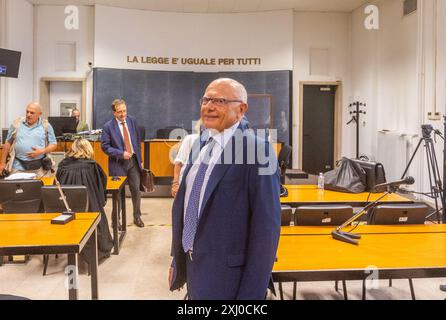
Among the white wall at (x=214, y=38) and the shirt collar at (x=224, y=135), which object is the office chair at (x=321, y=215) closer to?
the shirt collar at (x=224, y=135)

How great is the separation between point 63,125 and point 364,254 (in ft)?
26.4

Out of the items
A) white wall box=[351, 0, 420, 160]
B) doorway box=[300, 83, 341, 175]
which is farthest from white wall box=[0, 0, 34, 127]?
white wall box=[351, 0, 420, 160]

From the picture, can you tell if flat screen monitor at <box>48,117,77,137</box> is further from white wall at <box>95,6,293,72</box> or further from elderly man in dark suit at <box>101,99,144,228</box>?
elderly man in dark suit at <box>101,99,144,228</box>

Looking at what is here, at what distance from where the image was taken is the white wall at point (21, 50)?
9.27 m

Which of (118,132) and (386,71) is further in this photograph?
(386,71)

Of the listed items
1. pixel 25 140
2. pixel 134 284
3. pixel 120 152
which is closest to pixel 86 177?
pixel 134 284

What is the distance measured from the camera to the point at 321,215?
3.22 m

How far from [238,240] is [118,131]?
422cm

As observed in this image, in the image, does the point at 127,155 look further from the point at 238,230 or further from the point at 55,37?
the point at 55,37

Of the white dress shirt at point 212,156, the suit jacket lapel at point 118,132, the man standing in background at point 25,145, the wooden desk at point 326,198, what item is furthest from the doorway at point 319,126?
the white dress shirt at point 212,156

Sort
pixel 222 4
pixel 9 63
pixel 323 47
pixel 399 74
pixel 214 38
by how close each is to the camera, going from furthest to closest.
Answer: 1. pixel 323 47
2. pixel 214 38
3. pixel 222 4
4. pixel 399 74
5. pixel 9 63

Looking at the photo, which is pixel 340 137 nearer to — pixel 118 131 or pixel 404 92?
pixel 404 92

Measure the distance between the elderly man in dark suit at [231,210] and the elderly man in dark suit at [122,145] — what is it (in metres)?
3.89
